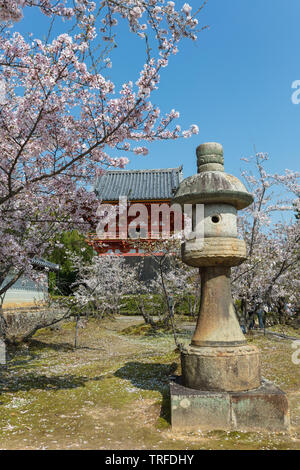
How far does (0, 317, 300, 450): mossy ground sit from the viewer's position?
357 cm

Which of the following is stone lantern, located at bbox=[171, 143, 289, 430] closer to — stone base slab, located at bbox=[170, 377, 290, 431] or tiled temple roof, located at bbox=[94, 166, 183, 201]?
stone base slab, located at bbox=[170, 377, 290, 431]

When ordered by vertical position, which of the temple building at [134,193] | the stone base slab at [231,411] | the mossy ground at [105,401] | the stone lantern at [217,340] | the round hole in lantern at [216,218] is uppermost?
the temple building at [134,193]

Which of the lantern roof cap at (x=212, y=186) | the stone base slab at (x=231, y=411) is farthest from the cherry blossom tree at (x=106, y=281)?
the stone base slab at (x=231, y=411)

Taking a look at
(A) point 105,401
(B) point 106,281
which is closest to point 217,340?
(A) point 105,401

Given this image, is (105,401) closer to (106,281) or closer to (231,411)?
(231,411)

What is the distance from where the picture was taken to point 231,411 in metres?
3.86

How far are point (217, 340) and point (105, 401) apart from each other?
76.8 inches

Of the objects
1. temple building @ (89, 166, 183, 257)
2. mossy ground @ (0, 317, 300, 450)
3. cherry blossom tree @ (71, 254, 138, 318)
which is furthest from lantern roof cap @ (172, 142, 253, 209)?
temple building @ (89, 166, 183, 257)

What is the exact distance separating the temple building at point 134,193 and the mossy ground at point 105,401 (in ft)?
43.1

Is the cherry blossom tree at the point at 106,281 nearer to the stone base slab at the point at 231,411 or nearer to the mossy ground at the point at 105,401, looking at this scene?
the mossy ground at the point at 105,401

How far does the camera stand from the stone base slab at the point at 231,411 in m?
3.81
